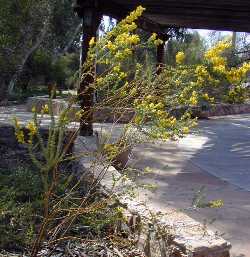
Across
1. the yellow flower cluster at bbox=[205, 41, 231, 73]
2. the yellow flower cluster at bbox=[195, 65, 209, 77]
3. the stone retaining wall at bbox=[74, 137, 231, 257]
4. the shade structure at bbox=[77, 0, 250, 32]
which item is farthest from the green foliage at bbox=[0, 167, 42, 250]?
the shade structure at bbox=[77, 0, 250, 32]

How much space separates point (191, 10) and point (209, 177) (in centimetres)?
365

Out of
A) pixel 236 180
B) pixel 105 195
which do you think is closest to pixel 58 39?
pixel 236 180

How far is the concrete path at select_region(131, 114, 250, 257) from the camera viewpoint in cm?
439

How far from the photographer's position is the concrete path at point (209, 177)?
439 cm

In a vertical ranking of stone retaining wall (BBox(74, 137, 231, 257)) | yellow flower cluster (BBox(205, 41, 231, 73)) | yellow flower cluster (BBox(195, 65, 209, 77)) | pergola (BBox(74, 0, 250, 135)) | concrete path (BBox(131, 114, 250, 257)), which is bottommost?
concrete path (BBox(131, 114, 250, 257))

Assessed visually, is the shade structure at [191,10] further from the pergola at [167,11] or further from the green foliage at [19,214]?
the green foliage at [19,214]

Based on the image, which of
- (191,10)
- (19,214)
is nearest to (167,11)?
(191,10)

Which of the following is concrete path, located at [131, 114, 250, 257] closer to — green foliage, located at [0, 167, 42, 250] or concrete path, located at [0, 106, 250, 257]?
concrete path, located at [0, 106, 250, 257]

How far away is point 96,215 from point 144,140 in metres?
0.67

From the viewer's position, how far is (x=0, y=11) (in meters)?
7.92

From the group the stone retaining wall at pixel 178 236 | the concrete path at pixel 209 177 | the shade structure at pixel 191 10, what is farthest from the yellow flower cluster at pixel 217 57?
the shade structure at pixel 191 10

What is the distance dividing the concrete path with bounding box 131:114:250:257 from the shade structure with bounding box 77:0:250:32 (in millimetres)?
2385

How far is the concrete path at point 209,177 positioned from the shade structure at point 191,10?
239cm

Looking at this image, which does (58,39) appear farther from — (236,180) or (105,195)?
(105,195)
